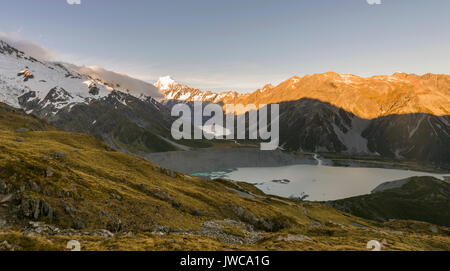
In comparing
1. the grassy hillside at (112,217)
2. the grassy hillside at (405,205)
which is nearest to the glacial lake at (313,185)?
the grassy hillside at (405,205)

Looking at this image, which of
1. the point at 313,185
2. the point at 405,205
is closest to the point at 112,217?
the point at 405,205

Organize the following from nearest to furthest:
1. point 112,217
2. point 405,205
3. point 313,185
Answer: point 112,217 → point 405,205 → point 313,185

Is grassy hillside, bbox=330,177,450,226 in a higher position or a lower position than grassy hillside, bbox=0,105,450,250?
lower

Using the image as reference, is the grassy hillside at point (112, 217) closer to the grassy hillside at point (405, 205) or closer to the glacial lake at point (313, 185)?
the grassy hillside at point (405, 205)

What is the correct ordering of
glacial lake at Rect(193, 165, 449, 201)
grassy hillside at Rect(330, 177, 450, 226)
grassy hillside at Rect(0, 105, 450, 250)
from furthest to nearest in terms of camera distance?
glacial lake at Rect(193, 165, 449, 201)
grassy hillside at Rect(330, 177, 450, 226)
grassy hillside at Rect(0, 105, 450, 250)

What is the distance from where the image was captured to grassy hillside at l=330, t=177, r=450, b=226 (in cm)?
11969

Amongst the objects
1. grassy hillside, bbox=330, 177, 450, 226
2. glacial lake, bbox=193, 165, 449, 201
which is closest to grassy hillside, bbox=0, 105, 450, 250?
grassy hillside, bbox=330, 177, 450, 226

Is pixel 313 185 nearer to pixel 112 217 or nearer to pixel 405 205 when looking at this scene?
pixel 405 205

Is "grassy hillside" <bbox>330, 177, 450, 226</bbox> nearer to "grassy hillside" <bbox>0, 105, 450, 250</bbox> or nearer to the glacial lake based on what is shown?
the glacial lake

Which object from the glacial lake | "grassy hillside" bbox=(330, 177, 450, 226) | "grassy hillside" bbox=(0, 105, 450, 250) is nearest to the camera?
"grassy hillside" bbox=(0, 105, 450, 250)

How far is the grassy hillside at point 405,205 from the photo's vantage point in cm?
11969

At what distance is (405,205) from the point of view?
128 metres

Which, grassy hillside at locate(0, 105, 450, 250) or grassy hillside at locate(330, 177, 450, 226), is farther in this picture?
grassy hillside at locate(330, 177, 450, 226)

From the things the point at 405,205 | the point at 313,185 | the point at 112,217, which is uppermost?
the point at 112,217
